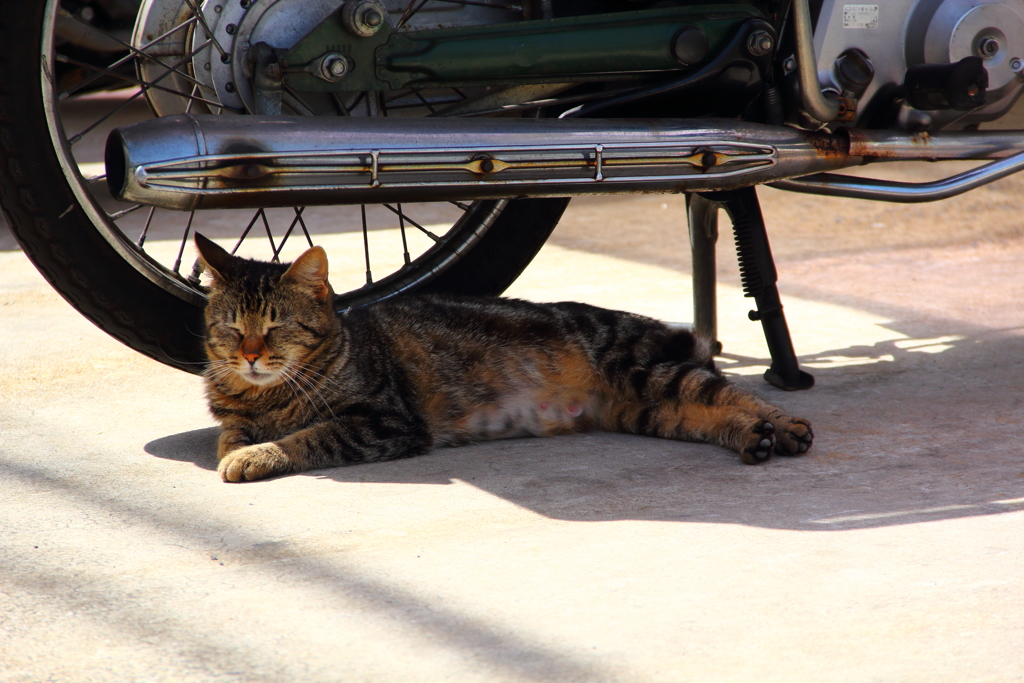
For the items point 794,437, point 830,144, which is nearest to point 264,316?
point 794,437

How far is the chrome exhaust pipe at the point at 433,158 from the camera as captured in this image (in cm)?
209

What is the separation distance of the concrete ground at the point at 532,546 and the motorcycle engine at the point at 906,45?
32.6 inches

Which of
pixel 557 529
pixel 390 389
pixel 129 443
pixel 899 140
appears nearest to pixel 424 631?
pixel 557 529

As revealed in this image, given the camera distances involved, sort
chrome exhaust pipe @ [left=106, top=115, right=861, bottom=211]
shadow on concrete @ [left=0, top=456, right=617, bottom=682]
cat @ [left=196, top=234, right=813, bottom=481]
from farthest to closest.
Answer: cat @ [left=196, top=234, right=813, bottom=481] → chrome exhaust pipe @ [left=106, top=115, right=861, bottom=211] → shadow on concrete @ [left=0, top=456, right=617, bottom=682]

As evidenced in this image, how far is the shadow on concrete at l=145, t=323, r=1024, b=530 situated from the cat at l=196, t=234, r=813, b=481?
0.07 metres

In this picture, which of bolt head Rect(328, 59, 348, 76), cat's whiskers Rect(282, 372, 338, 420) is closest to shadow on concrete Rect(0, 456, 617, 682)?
cat's whiskers Rect(282, 372, 338, 420)

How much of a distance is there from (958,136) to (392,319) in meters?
1.65

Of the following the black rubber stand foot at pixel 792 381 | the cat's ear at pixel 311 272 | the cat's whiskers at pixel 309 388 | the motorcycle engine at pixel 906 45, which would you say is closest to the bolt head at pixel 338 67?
the cat's ear at pixel 311 272

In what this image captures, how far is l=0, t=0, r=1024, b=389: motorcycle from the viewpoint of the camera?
225 cm

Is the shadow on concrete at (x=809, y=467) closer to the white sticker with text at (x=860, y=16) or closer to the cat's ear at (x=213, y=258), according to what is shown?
the cat's ear at (x=213, y=258)

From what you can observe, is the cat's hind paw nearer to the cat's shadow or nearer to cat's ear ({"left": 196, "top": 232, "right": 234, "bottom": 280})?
the cat's shadow

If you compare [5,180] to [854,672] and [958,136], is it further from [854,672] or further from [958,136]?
[958,136]

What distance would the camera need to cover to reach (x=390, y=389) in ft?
8.88

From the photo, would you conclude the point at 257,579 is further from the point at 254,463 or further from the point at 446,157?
the point at 446,157
